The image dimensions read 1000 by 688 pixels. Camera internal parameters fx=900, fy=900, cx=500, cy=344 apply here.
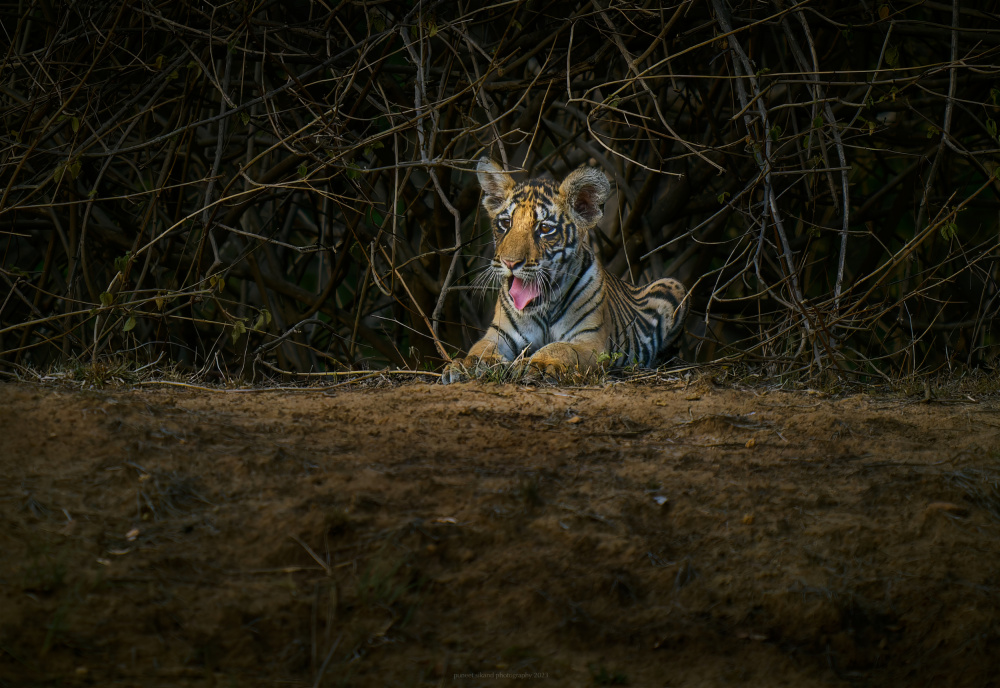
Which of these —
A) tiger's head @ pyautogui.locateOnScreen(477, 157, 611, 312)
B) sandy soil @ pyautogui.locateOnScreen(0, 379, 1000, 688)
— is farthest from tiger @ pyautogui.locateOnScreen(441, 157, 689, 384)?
sandy soil @ pyautogui.locateOnScreen(0, 379, 1000, 688)

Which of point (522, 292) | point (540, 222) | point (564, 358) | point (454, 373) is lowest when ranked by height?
point (564, 358)

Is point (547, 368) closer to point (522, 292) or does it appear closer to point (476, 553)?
point (522, 292)

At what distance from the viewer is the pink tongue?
578cm

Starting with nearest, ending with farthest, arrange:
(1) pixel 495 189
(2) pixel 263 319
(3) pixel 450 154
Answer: (2) pixel 263 319 < (1) pixel 495 189 < (3) pixel 450 154

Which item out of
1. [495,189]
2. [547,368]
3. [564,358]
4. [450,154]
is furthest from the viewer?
[450,154]

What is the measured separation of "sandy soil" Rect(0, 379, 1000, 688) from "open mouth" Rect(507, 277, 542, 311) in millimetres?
2284

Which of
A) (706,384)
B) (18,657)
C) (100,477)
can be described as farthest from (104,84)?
(18,657)

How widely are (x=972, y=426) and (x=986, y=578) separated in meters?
1.15

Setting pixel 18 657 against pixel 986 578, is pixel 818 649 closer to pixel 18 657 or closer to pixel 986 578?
pixel 986 578

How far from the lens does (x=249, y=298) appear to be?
29.4ft

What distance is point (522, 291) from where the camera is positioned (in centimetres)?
581

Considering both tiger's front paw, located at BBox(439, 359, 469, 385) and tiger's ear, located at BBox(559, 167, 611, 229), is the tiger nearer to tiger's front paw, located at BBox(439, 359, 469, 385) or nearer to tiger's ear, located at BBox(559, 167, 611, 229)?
tiger's ear, located at BBox(559, 167, 611, 229)

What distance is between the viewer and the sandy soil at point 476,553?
91.0 inches

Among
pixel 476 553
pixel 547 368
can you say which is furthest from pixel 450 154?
pixel 476 553
